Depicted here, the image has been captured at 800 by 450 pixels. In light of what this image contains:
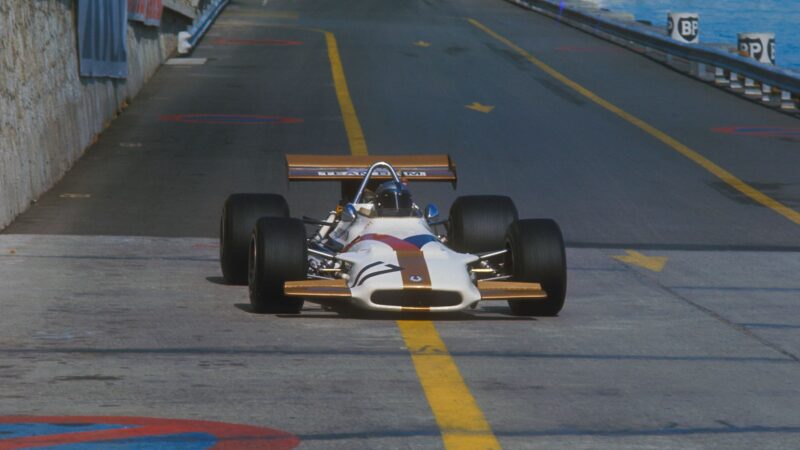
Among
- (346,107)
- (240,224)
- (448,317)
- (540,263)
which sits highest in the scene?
(540,263)

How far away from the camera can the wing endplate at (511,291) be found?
10.2 meters

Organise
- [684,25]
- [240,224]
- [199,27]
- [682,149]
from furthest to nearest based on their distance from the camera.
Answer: [684,25] < [199,27] < [682,149] < [240,224]

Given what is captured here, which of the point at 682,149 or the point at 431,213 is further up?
the point at 431,213

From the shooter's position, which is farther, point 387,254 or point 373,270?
point 387,254

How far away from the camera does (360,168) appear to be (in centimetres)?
1265

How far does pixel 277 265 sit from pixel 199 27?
27216 mm

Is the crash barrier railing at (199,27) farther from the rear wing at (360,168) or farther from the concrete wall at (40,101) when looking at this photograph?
the rear wing at (360,168)

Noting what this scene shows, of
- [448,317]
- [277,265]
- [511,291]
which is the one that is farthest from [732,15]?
[277,265]

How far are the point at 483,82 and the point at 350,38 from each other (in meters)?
9.07

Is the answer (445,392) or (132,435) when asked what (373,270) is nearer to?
(445,392)

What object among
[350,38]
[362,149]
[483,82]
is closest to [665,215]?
[362,149]

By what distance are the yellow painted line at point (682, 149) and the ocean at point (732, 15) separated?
64.9 metres

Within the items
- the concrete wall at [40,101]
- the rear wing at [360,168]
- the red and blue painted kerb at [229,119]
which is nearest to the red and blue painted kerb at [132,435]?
the rear wing at [360,168]

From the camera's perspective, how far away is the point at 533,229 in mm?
10906
